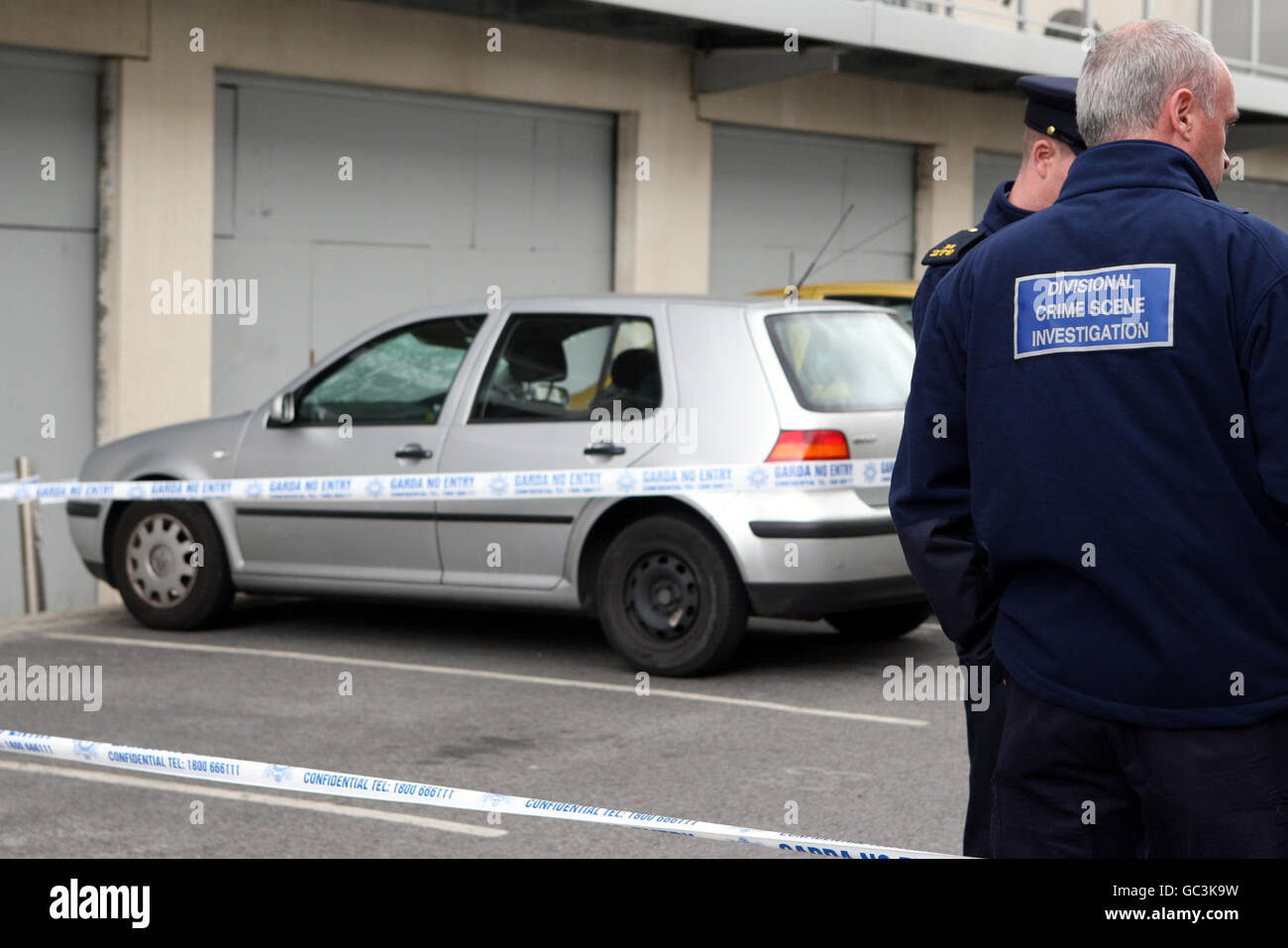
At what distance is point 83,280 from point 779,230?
662 cm

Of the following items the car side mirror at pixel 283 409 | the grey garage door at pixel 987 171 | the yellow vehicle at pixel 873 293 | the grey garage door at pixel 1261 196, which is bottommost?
the car side mirror at pixel 283 409

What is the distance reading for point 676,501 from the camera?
8062 mm

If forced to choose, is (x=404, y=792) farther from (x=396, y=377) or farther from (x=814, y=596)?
(x=396, y=377)

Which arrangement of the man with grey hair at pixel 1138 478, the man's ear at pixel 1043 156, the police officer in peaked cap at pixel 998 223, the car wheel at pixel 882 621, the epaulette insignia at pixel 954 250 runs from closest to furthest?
the man with grey hair at pixel 1138 478, the police officer in peaked cap at pixel 998 223, the man's ear at pixel 1043 156, the epaulette insignia at pixel 954 250, the car wheel at pixel 882 621

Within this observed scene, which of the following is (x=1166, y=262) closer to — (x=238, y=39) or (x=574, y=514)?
(x=574, y=514)

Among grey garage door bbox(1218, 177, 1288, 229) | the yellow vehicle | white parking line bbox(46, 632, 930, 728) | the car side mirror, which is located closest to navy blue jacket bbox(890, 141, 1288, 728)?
white parking line bbox(46, 632, 930, 728)

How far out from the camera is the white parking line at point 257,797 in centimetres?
577

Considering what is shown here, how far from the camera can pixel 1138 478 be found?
8.49 ft

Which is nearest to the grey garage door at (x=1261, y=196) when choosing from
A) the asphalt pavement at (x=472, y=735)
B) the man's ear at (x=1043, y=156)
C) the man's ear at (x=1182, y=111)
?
the asphalt pavement at (x=472, y=735)

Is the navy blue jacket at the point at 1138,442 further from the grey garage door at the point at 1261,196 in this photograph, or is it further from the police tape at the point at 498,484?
the grey garage door at the point at 1261,196

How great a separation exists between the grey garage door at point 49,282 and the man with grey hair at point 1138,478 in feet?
31.2
